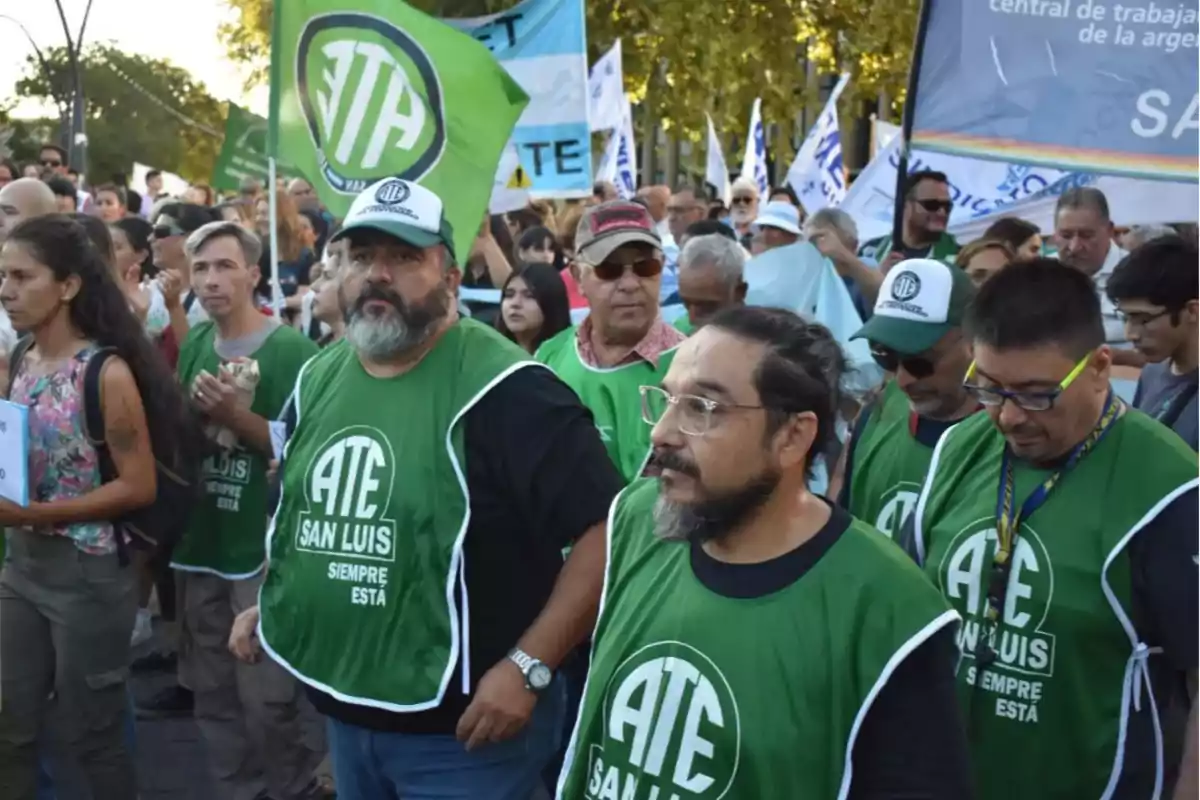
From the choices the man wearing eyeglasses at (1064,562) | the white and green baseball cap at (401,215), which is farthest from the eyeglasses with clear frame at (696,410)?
the white and green baseball cap at (401,215)

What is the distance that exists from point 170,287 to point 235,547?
90.1 inches

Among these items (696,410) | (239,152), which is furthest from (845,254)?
(239,152)

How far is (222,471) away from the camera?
18.0 ft

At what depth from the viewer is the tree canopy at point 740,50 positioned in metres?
23.6

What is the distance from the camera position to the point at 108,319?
4.80 metres

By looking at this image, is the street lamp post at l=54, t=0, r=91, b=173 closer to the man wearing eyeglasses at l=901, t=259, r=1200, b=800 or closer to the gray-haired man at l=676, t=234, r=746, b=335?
the gray-haired man at l=676, t=234, r=746, b=335

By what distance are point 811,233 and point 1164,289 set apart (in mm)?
3280

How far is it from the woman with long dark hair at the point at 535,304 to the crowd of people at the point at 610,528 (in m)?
0.01

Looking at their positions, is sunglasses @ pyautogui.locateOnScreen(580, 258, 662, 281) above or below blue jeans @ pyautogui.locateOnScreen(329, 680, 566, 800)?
above

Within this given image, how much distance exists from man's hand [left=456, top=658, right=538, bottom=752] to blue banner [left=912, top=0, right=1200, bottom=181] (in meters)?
2.00

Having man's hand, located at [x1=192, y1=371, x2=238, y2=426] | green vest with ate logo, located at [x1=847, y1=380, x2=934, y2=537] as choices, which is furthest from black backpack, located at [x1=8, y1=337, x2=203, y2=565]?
green vest with ate logo, located at [x1=847, y1=380, x2=934, y2=537]

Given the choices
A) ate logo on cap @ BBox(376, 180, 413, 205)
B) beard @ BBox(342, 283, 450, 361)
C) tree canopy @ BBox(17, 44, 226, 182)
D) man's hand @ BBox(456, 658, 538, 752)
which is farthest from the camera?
tree canopy @ BBox(17, 44, 226, 182)

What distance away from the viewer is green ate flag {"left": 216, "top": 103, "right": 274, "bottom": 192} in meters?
10.3

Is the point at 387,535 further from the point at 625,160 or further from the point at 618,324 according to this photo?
the point at 625,160
